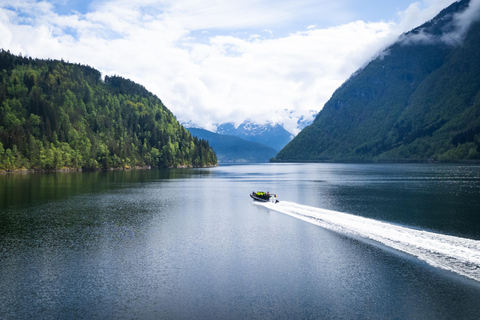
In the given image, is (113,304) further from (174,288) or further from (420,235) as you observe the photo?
(420,235)

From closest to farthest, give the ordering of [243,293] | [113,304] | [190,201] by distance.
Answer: [113,304] → [243,293] → [190,201]

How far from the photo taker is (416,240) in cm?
3669

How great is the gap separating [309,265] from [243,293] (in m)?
8.23

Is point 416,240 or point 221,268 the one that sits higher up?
point 416,240

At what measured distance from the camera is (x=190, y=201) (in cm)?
7319

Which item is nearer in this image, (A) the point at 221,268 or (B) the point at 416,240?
(A) the point at 221,268

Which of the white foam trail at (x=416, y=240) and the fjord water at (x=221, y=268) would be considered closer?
the fjord water at (x=221, y=268)

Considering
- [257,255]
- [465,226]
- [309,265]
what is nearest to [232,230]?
[257,255]

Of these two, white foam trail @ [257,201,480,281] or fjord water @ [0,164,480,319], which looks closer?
fjord water @ [0,164,480,319]

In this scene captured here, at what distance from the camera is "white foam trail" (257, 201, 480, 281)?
95.2 feet

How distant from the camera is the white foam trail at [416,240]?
2903 cm

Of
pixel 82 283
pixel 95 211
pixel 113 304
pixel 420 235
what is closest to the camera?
pixel 113 304

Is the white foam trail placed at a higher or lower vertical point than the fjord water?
higher

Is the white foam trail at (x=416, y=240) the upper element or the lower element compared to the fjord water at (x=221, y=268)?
upper
